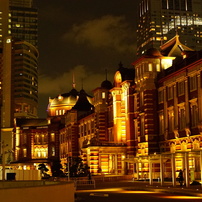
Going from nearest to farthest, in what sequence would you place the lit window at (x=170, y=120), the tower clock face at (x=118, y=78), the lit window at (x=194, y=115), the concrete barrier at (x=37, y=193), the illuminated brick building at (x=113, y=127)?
the concrete barrier at (x=37, y=193)
the lit window at (x=194, y=115)
the lit window at (x=170, y=120)
the illuminated brick building at (x=113, y=127)
the tower clock face at (x=118, y=78)

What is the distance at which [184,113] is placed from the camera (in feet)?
185

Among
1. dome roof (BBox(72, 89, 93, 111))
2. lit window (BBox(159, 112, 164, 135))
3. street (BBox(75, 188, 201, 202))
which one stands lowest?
street (BBox(75, 188, 201, 202))

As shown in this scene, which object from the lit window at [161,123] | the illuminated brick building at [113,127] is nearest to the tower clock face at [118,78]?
the illuminated brick building at [113,127]

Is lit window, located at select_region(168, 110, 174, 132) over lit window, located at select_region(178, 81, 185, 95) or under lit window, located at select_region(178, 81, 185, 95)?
under

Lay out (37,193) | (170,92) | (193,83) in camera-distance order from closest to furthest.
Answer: (37,193) → (193,83) → (170,92)

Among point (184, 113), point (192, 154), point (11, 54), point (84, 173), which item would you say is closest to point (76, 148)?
point (84, 173)

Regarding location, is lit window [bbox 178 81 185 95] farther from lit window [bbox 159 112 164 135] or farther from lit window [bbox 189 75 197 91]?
lit window [bbox 159 112 164 135]

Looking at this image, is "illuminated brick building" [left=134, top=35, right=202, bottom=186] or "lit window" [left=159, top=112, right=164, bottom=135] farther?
"lit window" [left=159, top=112, right=164, bottom=135]

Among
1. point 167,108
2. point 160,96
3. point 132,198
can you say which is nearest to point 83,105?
point 160,96

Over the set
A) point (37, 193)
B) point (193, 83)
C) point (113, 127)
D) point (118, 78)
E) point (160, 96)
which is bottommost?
point (37, 193)

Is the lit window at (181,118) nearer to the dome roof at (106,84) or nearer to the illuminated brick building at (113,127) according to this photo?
the illuminated brick building at (113,127)

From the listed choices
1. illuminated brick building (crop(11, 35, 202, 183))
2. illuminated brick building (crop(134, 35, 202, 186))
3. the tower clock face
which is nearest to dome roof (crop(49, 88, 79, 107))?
illuminated brick building (crop(11, 35, 202, 183))

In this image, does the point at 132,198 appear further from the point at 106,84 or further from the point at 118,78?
the point at 106,84

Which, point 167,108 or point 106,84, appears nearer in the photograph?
Answer: point 167,108
